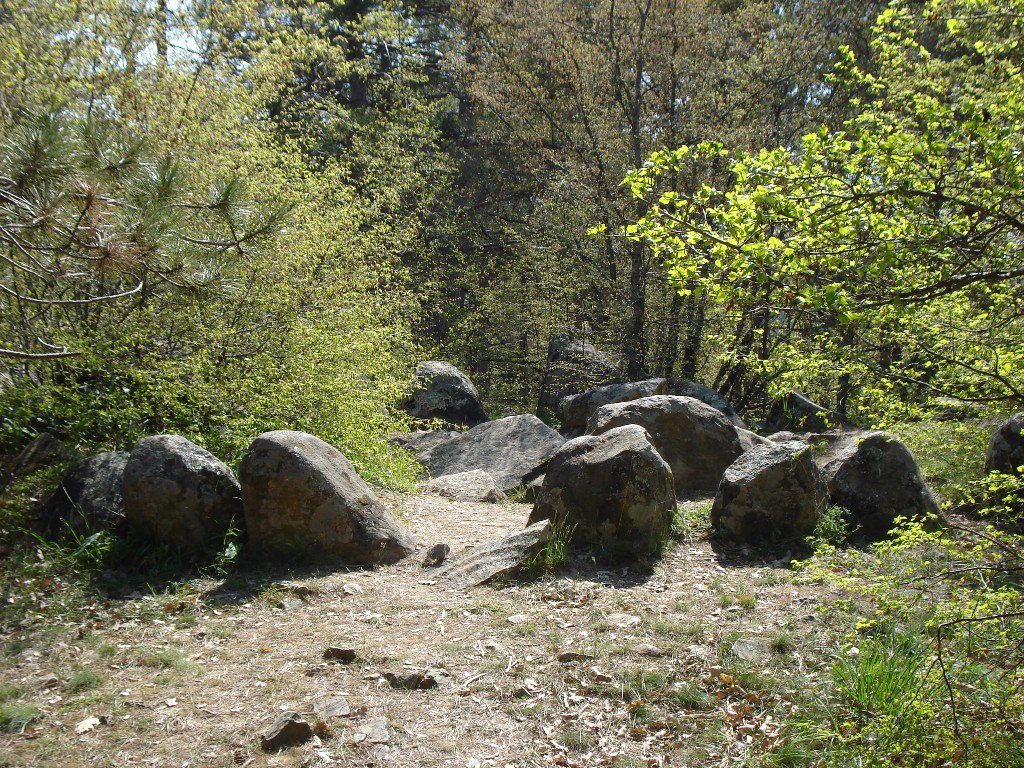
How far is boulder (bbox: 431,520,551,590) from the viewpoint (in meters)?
6.17

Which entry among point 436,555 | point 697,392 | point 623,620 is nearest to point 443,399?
point 697,392

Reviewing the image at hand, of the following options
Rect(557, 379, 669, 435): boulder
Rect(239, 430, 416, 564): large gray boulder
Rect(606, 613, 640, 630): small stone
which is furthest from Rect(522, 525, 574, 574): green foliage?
Rect(557, 379, 669, 435): boulder

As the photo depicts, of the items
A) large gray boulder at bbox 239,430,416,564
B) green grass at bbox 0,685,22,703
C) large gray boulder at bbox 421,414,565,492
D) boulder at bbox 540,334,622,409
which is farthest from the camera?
boulder at bbox 540,334,622,409

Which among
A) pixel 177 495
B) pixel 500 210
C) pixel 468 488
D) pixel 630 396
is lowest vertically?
pixel 468 488

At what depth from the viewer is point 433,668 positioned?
4.81m

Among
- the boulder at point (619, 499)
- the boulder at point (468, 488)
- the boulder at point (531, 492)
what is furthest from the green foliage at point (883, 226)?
the boulder at point (468, 488)

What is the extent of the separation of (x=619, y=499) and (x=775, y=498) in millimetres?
1340

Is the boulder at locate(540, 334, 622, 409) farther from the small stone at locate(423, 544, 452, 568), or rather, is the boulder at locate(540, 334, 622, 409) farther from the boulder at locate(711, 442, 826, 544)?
the small stone at locate(423, 544, 452, 568)

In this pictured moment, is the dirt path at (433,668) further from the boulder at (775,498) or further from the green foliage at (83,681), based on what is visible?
the boulder at (775,498)

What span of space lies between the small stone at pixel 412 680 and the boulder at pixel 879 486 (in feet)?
13.2

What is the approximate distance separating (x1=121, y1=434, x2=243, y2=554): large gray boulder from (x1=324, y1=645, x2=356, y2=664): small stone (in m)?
1.95

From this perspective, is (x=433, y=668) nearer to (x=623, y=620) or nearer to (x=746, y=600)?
(x=623, y=620)

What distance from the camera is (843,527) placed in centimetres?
669

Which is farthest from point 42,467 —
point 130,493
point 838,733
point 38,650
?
point 838,733
